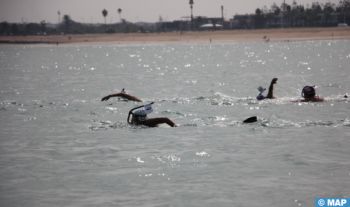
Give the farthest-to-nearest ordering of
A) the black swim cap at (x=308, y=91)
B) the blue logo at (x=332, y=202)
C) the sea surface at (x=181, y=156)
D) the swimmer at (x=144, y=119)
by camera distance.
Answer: the black swim cap at (x=308, y=91) → the swimmer at (x=144, y=119) → the sea surface at (x=181, y=156) → the blue logo at (x=332, y=202)

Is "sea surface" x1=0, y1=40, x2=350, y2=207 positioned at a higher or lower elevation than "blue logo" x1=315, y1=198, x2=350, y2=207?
lower

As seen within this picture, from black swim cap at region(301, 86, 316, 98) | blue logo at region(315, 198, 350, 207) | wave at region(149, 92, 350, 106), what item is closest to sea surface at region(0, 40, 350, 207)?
wave at region(149, 92, 350, 106)

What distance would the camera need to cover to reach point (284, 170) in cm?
1752

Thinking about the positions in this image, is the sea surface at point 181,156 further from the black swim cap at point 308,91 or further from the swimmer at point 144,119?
the black swim cap at point 308,91

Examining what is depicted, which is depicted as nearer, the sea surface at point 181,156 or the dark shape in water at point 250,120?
the sea surface at point 181,156

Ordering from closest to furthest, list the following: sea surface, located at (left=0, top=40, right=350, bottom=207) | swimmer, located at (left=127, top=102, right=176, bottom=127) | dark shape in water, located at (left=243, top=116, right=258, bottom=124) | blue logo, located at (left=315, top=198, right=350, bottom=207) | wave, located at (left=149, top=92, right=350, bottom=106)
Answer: blue logo, located at (left=315, top=198, right=350, bottom=207) → sea surface, located at (left=0, top=40, right=350, bottom=207) → swimmer, located at (left=127, top=102, right=176, bottom=127) → dark shape in water, located at (left=243, top=116, right=258, bottom=124) → wave, located at (left=149, top=92, right=350, bottom=106)

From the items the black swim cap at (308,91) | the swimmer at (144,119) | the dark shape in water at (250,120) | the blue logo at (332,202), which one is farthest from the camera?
the black swim cap at (308,91)

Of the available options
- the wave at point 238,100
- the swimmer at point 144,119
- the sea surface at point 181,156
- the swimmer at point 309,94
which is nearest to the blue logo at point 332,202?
the sea surface at point 181,156

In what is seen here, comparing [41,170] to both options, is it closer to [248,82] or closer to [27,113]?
[27,113]

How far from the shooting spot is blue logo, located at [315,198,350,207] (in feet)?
44.4

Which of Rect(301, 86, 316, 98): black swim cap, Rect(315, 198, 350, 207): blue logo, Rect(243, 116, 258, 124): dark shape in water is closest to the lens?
Rect(315, 198, 350, 207): blue logo

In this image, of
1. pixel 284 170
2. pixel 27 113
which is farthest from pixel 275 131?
pixel 27 113

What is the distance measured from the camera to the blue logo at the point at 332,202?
44.4ft

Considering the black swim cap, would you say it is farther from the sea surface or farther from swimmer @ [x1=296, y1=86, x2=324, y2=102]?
the sea surface
